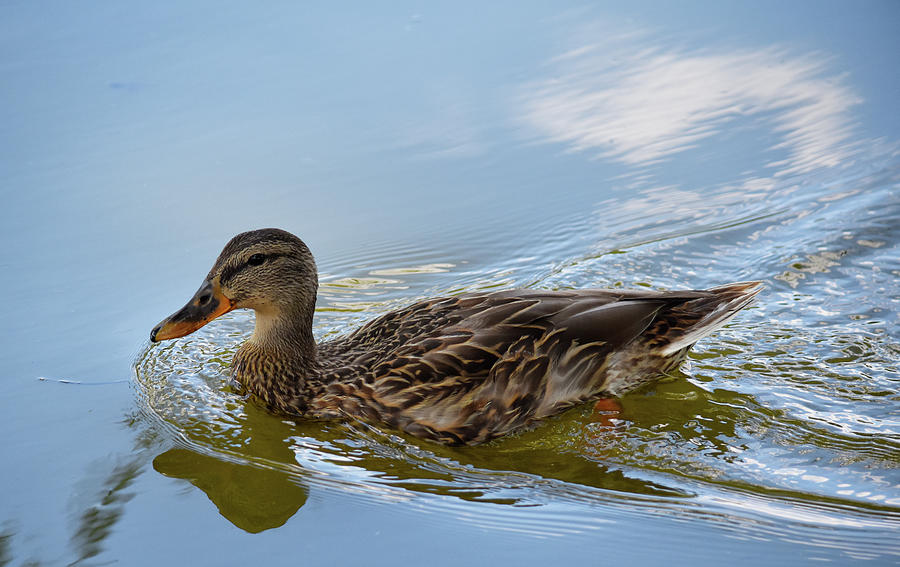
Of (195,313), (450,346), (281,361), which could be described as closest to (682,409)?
(450,346)

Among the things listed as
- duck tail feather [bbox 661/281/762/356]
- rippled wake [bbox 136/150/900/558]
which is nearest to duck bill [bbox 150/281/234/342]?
rippled wake [bbox 136/150/900/558]

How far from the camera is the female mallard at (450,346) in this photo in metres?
5.76

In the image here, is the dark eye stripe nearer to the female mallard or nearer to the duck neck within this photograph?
the female mallard

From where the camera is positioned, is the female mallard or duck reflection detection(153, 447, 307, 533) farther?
the female mallard

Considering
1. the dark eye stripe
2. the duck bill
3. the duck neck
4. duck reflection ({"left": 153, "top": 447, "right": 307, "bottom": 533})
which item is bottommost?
duck reflection ({"left": 153, "top": 447, "right": 307, "bottom": 533})

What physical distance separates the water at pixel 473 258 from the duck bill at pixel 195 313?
488mm

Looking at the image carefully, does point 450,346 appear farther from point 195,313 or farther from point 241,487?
point 195,313

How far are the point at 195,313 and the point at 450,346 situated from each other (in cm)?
158

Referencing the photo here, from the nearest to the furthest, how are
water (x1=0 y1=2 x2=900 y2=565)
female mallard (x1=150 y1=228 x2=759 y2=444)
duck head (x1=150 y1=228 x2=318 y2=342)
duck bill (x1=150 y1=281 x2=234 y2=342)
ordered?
water (x1=0 y1=2 x2=900 y2=565) → female mallard (x1=150 y1=228 x2=759 y2=444) → duck bill (x1=150 y1=281 x2=234 y2=342) → duck head (x1=150 y1=228 x2=318 y2=342)

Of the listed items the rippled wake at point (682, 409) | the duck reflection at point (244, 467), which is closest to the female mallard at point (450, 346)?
the rippled wake at point (682, 409)

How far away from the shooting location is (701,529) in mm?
4629

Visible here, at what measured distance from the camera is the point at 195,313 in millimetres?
→ 5988

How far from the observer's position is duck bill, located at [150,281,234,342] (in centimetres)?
590

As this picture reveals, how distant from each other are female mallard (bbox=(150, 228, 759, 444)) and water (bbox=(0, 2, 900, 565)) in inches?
6.8
